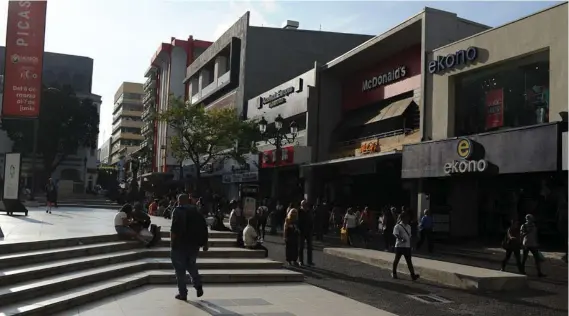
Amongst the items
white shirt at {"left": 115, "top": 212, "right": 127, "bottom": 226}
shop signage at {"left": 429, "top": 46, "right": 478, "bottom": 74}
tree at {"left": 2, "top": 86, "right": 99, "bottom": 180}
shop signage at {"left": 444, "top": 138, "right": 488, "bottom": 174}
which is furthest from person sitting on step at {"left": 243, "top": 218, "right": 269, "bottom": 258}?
tree at {"left": 2, "top": 86, "right": 99, "bottom": 180}

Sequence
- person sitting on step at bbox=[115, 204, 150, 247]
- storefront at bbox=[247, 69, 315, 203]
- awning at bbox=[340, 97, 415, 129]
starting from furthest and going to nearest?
storefront at bbox=[247, 69, 315, 203]
awning at bbox=[340, 97, 415, 129]
person sitting on step at bbox=[115, 204, 150, 247]

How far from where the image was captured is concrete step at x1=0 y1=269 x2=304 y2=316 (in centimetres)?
783

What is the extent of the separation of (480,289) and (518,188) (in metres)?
12.2

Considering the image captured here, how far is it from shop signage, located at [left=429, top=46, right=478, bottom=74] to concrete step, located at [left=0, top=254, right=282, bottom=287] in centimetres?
1206

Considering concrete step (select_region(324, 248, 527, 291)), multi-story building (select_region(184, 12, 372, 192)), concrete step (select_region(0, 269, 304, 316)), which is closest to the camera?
concrete step (select_region(0, 269, 304, 316))

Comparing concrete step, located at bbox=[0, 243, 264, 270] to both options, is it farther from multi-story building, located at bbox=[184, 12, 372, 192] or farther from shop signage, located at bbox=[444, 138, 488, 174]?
multi-story building, located at bbox=[184, 12, 372, 192]

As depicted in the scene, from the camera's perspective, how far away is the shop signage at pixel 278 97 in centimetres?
3387

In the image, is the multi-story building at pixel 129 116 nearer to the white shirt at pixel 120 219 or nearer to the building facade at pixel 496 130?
the building facade at pixel 496 130

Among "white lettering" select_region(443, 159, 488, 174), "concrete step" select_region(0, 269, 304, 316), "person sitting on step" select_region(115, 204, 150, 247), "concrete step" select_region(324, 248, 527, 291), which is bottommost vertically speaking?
"concrete step" select_region(0, 269, 304, 316)

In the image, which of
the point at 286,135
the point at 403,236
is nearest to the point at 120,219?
the point at 403,236

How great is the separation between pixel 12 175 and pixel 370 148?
51.0ft

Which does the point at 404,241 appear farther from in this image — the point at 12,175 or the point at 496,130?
the point at 12,175

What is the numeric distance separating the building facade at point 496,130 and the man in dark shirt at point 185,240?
11.9 m

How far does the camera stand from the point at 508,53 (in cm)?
1930
